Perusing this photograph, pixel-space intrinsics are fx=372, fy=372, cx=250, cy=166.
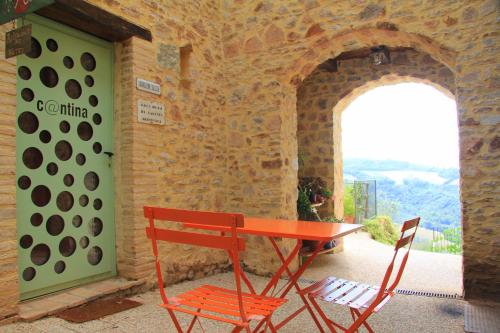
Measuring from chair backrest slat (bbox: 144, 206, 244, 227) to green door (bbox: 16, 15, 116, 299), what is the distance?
158cm

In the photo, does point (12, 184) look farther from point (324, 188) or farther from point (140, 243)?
point (324, 188)

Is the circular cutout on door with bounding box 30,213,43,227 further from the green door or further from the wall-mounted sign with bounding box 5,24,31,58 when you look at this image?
the wall-mounted sign with bounding box 5,24,31,58

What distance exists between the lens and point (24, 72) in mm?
2980

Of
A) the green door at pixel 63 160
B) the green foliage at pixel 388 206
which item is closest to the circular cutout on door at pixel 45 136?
the green door at pixel 63 160

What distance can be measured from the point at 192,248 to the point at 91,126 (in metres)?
1.75

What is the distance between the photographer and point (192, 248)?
4.30 metres

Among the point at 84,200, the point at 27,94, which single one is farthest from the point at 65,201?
the point at 27,94

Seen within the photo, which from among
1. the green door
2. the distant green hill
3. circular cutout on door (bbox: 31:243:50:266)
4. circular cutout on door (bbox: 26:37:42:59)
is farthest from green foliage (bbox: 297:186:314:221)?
the distant green hill

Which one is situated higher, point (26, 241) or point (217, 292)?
point (26, 241)

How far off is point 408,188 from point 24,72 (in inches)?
505

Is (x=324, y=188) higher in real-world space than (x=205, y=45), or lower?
lower

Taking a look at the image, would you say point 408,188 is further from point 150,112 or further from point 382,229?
point 150,112

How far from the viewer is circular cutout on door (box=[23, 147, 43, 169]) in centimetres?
298

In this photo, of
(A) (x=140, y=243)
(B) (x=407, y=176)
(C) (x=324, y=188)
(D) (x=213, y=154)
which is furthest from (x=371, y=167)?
(A) (x=140, y=243)
